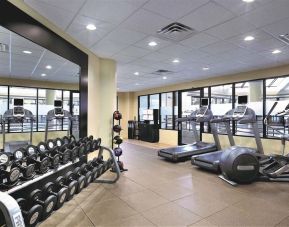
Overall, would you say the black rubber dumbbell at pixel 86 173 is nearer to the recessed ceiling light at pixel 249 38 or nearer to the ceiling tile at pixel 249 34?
the ceiling tile at pixel 249 34

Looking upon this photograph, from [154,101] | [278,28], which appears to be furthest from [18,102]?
[154,101]

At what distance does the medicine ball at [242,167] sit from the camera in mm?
3885

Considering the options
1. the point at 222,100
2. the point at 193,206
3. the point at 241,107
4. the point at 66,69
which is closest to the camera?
the point at 193,206

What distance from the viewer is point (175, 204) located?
3.03 meters

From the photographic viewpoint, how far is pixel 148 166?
5.27 meters

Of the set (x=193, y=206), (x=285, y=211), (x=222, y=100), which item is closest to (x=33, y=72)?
(x=193, y=206)

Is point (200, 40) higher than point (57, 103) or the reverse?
higher

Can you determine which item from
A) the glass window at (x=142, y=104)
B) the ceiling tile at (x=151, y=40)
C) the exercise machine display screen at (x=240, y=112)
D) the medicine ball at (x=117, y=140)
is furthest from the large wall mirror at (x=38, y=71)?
the glass window at (x=142, y=104)

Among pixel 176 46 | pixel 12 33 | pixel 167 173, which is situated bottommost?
pixel 167 173

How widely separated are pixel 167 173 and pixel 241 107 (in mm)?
2593

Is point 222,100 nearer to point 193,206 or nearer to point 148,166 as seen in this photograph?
point 148,166

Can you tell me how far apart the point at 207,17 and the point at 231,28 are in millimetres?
637

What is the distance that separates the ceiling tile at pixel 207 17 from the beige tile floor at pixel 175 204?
2.78m

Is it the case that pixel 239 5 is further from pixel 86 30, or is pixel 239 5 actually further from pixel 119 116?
pixel 119 116
